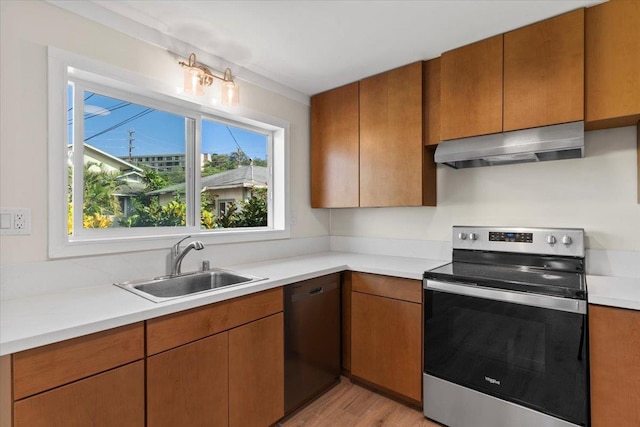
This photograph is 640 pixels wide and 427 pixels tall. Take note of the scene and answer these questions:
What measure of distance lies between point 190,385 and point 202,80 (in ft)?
5.58

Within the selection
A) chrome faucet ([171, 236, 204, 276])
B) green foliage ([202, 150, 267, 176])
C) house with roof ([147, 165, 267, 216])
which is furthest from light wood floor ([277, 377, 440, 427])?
green foliage ([202, 150, 267, 176])

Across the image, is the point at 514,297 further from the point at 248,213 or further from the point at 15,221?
the point at 15,221

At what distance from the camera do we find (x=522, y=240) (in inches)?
79.9

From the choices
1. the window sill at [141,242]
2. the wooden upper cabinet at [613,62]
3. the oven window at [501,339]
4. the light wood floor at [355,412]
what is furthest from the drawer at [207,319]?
the wooden upper cabinet at [613,62]

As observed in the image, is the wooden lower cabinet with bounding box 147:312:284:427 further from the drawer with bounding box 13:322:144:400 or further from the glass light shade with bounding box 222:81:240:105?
the glass light shade with bounding box 222:81:240:105

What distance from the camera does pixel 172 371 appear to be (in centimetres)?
136

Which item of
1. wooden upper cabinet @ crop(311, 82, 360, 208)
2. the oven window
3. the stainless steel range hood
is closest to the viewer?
the oven window

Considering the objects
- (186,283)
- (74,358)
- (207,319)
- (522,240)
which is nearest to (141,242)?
(186,283)

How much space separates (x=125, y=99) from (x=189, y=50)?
50cm

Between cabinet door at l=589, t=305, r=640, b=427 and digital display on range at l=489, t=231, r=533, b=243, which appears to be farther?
digital display on range at l=489, t=231, r=533, b=243

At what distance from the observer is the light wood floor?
1.92m

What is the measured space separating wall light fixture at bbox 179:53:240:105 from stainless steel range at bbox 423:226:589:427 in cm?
174

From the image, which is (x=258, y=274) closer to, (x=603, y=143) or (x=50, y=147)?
(x=50, y=147)

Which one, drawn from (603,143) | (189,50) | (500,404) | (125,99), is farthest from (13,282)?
(603,143)
